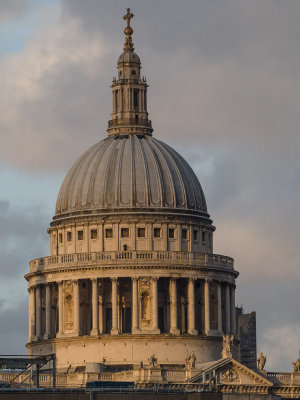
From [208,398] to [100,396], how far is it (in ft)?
28.5

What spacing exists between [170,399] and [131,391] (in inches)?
168

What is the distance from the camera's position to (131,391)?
187250 mm

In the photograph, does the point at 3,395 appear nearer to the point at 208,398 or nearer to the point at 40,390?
the point at 40,390

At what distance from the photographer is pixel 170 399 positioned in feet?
605

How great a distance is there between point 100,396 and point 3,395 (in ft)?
26.3

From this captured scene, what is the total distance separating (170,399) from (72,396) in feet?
26.2

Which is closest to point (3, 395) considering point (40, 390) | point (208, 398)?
point (40, 390)

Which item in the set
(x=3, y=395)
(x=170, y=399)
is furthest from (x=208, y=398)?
(x=3, y=395)

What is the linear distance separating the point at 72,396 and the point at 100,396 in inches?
99.0

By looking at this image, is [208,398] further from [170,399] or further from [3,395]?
[3,395]

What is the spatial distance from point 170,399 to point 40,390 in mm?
10367

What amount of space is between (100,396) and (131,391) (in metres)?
4.36

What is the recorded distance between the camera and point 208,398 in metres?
182

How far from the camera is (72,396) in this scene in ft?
598
